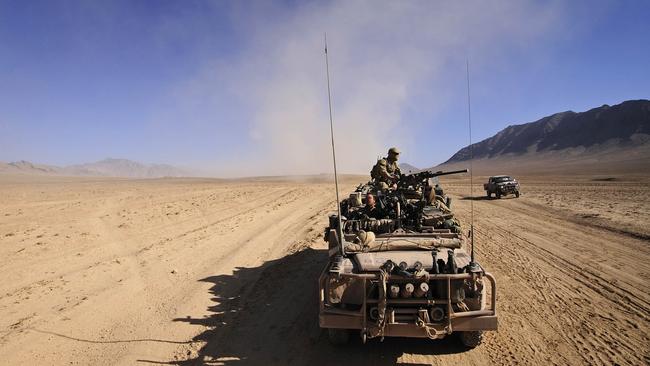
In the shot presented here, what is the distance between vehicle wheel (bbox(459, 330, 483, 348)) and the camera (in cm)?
577

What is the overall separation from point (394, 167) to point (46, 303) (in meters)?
8.37

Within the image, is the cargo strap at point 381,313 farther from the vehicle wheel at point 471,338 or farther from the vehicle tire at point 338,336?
the vehicle wheel at point 471,338

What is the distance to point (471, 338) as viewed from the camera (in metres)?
5.81

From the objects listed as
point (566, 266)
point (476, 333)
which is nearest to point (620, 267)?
point (566, 266)

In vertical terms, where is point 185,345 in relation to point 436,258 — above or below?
below

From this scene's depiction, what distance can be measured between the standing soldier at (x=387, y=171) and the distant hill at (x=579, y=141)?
81.6 m

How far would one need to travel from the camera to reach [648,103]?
11400 centimetres

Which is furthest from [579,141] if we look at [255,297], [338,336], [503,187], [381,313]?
[381,313]

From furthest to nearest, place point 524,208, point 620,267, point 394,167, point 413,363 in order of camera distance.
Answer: point 524,208
point 394,167
point 620,267
point 413,363

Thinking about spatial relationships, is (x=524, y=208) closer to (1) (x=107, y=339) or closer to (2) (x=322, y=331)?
(2) (x=322, y=331)

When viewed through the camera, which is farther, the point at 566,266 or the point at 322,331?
the point at 566,266

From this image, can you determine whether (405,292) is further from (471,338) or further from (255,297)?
(255,297)

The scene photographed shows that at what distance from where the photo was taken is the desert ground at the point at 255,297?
5930 millimetres

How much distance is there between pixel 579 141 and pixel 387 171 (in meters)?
126
